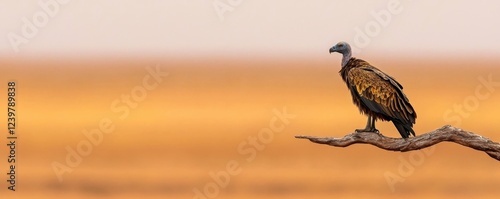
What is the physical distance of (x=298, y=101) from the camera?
2680 cm

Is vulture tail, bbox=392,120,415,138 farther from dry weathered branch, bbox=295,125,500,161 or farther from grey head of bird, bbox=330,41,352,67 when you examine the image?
grey head of bird, bbox=330,41,352,67

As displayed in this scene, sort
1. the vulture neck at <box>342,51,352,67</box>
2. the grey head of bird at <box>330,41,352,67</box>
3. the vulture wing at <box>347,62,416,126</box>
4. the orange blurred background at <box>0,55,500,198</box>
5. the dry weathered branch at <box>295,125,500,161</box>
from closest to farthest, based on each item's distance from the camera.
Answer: the dry weathered branch at <box>295,125,500,161</box>, the vulture wing at <box>347,62,416,126</box>, the grey head of bird at <box>330,41,352,67</box>, the vulture neck at <box>342,51,352,67</box>, the orange blurred background at <box>0,55,500,198</box>

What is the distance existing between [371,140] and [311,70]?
3310cm

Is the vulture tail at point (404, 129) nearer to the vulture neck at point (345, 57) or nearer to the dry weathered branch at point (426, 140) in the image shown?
the dry weathered branch at point (426, 140)

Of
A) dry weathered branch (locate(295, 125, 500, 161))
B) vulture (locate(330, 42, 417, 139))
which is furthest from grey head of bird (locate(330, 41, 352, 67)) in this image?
dry weathered branch (locate(295, 125, 500, 161))

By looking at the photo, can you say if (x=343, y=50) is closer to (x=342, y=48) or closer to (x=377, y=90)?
(x=342, y=48)

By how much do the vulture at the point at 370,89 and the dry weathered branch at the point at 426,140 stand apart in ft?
0.34

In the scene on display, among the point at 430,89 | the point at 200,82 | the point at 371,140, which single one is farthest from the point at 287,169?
the point at 200,82

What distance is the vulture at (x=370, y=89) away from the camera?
24.8ft

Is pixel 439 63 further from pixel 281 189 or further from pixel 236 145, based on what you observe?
pixel 281 189

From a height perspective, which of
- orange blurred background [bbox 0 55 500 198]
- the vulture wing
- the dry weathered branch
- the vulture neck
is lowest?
the dry weathered branch

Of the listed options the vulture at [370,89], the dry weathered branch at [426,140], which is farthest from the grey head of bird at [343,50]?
the dry weathered branch at [426,140]

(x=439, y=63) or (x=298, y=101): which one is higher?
(x=439, y=63)

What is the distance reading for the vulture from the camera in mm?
7570
